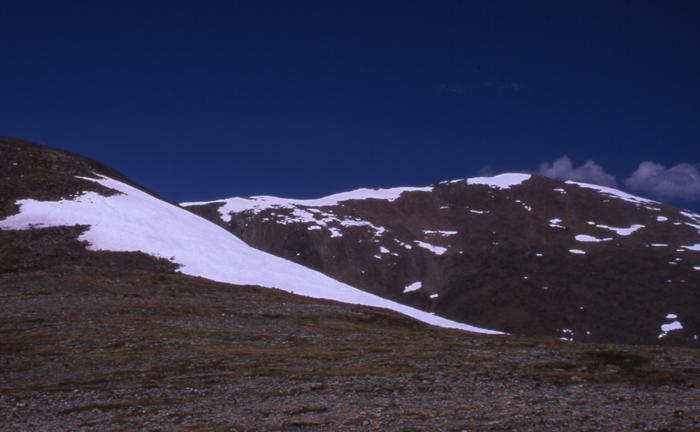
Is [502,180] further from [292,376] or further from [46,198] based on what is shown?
[292,376]

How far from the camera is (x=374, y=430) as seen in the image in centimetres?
868

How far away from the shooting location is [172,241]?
36.5 m

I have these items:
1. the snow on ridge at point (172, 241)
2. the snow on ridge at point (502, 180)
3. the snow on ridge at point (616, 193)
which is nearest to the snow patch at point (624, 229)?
the snow on ridge at point (616, 193)

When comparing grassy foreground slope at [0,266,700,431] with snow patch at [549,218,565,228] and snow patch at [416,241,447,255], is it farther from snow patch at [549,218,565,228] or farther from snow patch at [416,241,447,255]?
snow patch at [549,218,565,228]

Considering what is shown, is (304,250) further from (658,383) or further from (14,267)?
(658,383)

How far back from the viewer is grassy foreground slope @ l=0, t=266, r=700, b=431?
9.34 meters

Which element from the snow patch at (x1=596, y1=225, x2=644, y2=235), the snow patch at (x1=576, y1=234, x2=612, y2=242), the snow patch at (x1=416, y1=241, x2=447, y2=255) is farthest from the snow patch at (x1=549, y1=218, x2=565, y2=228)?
the snow patch at (x1=416, y1=241, x2=447, y2=255)

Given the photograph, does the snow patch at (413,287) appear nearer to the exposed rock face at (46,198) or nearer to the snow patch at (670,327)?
the snow patch at (670,327)

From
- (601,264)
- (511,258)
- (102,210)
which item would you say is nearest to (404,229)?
(511,258)

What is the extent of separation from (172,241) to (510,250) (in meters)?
61.6

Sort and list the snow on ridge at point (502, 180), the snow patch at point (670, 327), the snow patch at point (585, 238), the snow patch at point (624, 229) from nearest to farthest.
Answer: the snow patch at point (670, 327)
the snow patch at point (585, 238)
the snow patch at point (624, 229)
the snow on ridge at point (502, 180)

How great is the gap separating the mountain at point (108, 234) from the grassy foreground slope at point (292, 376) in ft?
27.3

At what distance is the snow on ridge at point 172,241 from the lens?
33.8m

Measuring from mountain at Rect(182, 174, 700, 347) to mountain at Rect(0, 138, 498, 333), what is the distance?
104ft
